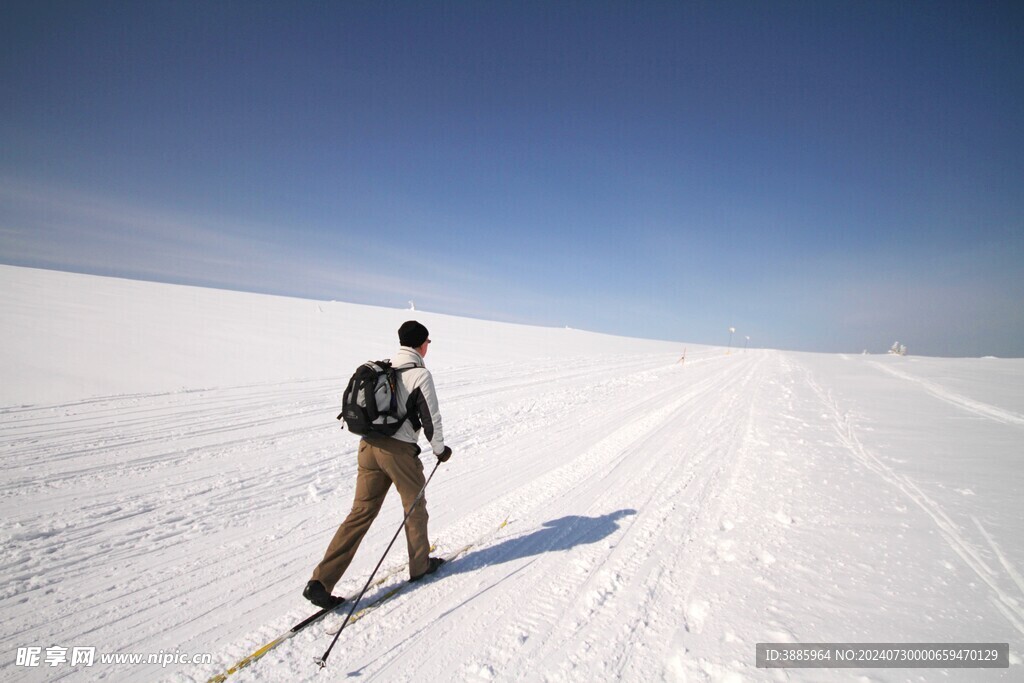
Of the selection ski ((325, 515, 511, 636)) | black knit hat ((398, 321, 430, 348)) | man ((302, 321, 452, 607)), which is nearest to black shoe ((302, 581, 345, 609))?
man ((302, 321, 452, 607))

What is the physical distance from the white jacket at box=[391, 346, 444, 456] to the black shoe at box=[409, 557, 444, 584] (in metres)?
1.05

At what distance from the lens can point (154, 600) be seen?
9.93 ft

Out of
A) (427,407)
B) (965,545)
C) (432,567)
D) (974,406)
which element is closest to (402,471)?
(427,407)

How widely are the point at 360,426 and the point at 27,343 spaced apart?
16.1m

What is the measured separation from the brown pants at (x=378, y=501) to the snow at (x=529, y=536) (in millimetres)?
321

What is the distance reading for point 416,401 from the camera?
120 inches

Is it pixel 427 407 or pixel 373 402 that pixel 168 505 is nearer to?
pixel 373 402

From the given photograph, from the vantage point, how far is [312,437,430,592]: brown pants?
2.97m

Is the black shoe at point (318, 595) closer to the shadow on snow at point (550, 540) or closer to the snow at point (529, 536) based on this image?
the snow at point (529, 536)

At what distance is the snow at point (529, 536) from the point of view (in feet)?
8.50

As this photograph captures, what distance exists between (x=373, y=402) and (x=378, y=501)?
0.85 metres

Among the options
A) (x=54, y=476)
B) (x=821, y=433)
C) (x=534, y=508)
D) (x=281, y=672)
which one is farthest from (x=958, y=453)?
(x=54, y=476)

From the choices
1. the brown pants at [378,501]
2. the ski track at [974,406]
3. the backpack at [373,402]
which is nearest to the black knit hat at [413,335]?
the backpack at [373,402]

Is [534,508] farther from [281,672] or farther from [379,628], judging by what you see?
[281,672]
